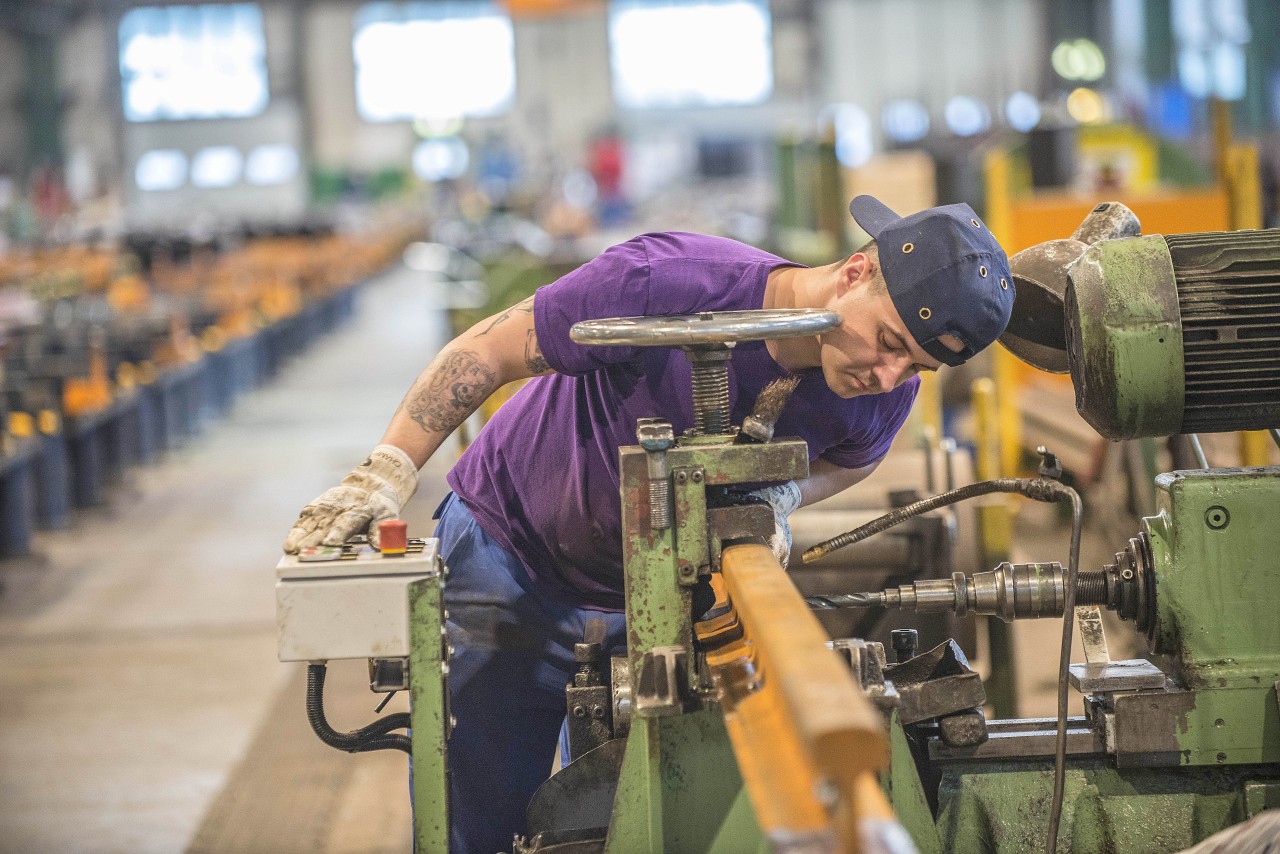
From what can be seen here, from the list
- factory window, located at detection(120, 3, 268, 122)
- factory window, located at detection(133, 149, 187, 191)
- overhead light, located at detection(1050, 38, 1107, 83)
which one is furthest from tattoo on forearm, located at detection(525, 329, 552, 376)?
factory window, located at detection(133, 149, 187, 191)

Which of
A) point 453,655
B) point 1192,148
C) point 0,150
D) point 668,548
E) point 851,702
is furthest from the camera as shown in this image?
point 0,150

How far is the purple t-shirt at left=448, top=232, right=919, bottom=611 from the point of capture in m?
1.61

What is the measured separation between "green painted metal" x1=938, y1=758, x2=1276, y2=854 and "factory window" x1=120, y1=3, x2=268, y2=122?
26.1 metres

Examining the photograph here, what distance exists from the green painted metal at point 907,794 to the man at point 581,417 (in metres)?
0.30

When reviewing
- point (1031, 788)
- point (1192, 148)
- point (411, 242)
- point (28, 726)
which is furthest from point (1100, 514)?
point (411, 242)

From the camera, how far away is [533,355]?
5.39 feet

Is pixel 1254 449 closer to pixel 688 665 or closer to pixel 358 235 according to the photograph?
pixel 688 665

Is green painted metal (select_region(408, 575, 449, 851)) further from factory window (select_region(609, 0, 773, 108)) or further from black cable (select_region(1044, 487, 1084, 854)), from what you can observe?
factory window (select_region(609, 0, 773, 108))

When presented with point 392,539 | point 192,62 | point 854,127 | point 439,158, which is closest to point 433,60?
point 439,158

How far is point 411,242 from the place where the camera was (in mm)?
21672

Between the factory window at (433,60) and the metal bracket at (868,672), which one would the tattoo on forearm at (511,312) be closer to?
the metal bracket at (868,672)

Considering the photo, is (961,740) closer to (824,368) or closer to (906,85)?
(824,368)

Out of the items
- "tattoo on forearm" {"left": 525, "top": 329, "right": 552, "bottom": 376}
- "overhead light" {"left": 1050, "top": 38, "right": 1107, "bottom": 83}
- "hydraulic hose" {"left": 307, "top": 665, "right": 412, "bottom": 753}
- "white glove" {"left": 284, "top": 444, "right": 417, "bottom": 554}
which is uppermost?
"overhead light" {"left": 1050, "top": 38, "right": 1107, "bottom": 83}

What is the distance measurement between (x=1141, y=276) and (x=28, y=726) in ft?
9.83
